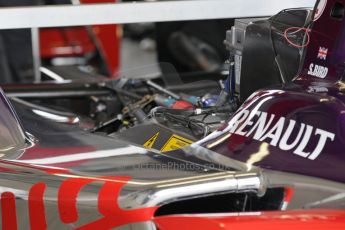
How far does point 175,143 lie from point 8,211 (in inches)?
19.0

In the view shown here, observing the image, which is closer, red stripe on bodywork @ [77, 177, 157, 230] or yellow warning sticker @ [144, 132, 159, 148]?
red stripe on bodywork @ [77, 177, 157, 230]

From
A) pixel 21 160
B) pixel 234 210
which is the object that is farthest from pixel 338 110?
pixel 21 160

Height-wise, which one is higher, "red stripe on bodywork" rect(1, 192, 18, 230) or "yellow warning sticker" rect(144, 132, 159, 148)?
"yellow warning sticker" rect(144, 132, 159, 148)

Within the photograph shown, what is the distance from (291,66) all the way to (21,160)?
2.67 feet

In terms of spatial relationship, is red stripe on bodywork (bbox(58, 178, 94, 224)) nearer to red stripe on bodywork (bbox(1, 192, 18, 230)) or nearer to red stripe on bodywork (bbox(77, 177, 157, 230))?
red stripe on bodywork (bbox(77, 177, 157, 230))

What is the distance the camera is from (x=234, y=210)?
170cm

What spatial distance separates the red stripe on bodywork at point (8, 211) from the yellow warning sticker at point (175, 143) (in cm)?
43

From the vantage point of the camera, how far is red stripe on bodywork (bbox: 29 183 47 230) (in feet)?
5.80

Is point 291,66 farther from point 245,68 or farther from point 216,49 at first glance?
point 216,49

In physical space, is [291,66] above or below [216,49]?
above

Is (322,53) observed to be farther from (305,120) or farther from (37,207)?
(37,207)

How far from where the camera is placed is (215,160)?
5.82 ft

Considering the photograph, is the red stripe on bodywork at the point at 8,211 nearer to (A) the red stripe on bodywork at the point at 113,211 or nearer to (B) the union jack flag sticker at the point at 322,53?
(A) the red stripe on bodywork at the point at 113,211

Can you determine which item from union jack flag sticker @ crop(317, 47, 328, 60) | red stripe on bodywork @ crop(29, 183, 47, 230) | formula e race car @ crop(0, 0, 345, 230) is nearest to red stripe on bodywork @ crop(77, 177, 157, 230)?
formula e race car @ crop(0, 0, 345, 230)
